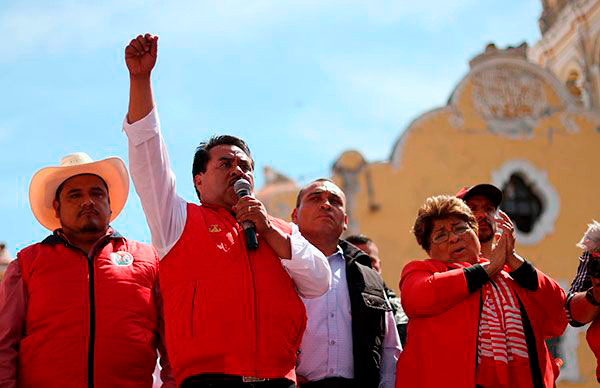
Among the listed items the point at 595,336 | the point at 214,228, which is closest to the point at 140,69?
the point at 214,228

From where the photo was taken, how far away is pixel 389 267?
13352 mm

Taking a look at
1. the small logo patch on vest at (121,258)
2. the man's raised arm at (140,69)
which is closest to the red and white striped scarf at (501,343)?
the small logo patch on vest at (121,258)

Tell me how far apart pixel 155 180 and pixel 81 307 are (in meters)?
1.00

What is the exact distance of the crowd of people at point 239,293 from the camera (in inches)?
138

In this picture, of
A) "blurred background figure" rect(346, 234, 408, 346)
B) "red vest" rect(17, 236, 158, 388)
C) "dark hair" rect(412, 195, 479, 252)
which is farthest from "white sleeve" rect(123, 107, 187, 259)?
"blurred background figure" rect(346, 234, 408, 346)

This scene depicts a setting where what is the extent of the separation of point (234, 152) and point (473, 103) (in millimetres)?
11686

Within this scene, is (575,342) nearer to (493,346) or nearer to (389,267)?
(389,267)

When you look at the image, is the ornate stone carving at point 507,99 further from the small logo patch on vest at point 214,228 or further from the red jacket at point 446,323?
the small logo patch on vest at point 214,228

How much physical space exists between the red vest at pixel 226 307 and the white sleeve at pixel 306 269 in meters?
0.07

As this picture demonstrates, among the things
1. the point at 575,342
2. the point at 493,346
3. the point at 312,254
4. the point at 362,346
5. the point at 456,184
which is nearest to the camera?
the point at 312,254

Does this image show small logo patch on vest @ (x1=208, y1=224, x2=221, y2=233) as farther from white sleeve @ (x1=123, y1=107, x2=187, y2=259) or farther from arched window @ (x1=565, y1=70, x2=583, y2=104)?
arched window @ (x1=565, y1=70, x2=583, y2=104)

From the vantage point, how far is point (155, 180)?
A: 355 cm

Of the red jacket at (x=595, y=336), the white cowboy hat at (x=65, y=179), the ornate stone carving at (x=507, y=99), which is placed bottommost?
the red jacket at (x=595, y=336)

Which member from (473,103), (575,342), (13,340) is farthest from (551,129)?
(13,340)
